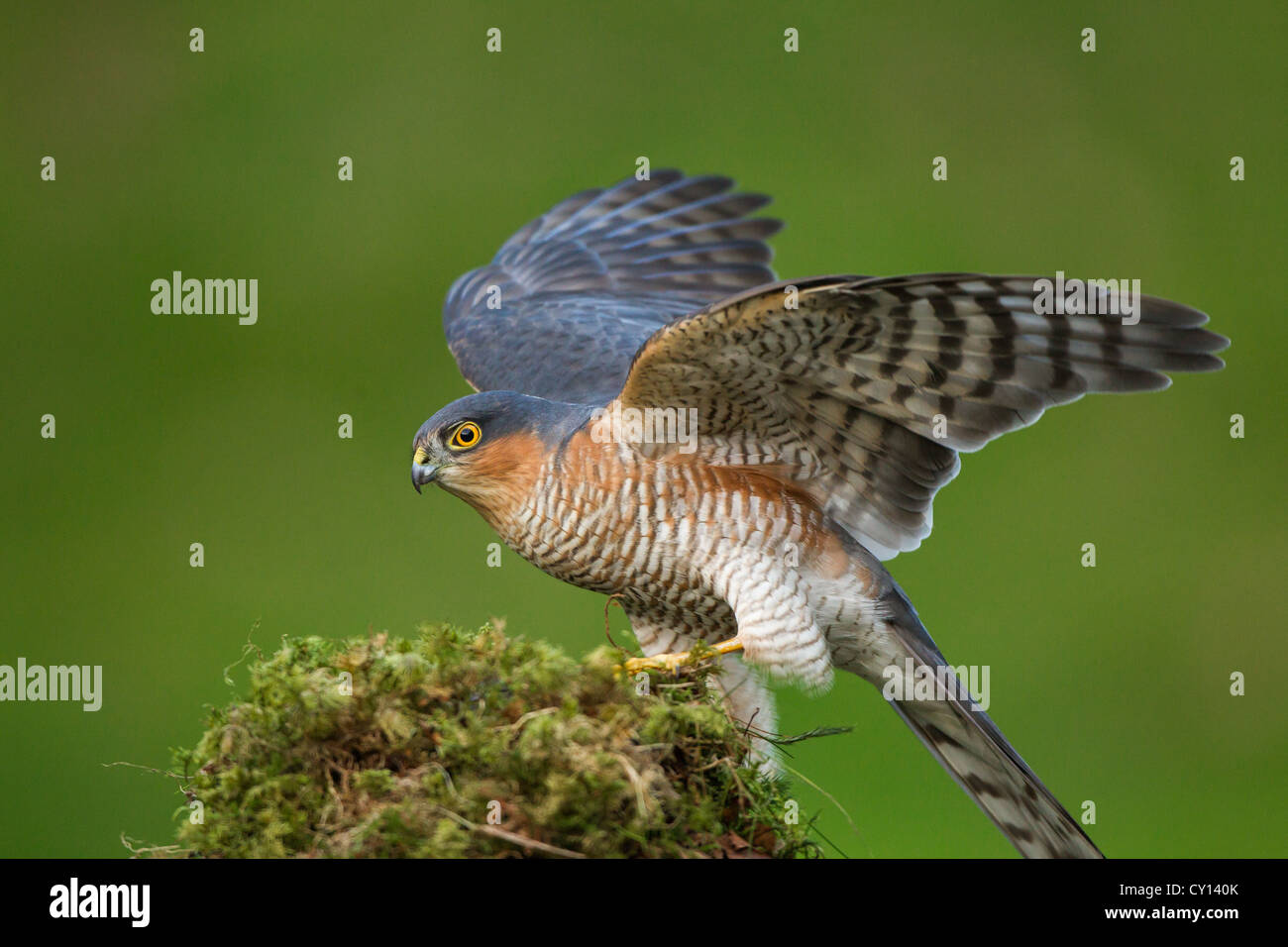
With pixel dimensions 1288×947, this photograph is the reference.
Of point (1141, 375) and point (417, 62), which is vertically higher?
point (417, 62)

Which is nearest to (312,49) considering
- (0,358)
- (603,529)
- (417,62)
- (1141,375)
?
(417,62)

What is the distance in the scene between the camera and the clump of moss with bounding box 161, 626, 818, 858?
308 centimetres

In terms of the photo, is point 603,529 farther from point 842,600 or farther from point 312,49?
point 312,49

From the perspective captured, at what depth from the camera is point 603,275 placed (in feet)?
24.3

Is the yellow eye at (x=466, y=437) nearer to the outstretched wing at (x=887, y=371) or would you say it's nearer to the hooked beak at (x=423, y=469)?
the hooked beak at (x=423, y=469)

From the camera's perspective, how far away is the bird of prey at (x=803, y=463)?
4328 millimetres

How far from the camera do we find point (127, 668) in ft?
38.5

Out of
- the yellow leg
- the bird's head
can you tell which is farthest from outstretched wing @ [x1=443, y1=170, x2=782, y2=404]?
the yellow leg

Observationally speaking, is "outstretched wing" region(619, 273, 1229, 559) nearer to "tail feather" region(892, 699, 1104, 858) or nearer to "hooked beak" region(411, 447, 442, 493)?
"tail feather" region(892, 699, 1104, 858)

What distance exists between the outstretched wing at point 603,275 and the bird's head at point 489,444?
1.10 meters

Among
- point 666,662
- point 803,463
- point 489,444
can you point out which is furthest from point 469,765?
point 803,463

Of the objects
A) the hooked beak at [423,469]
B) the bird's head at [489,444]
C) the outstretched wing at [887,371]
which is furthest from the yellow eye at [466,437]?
the outstretched wing at [887,371]

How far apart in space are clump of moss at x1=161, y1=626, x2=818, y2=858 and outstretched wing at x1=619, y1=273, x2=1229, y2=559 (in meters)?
1.35

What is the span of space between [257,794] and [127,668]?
916 cm
